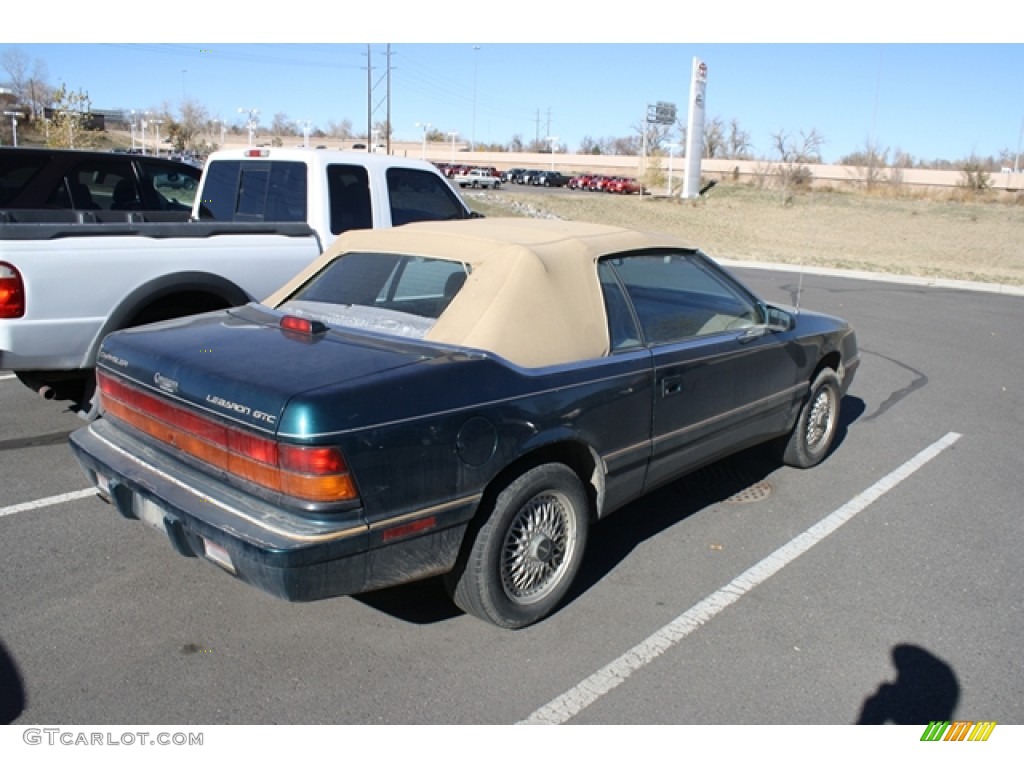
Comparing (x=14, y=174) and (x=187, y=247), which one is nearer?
(x=187, y=247)

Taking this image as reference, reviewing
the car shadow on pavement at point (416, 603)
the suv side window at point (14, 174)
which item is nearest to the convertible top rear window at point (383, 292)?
the car shadow on pavement at point (416, 603)

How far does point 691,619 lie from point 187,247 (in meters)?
4.04

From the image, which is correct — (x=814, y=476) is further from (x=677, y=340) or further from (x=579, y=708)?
(x=579, y=708)

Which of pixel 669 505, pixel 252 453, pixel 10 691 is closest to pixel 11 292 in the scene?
pixel 10 691

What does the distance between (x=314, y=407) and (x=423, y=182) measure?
534 centimetres

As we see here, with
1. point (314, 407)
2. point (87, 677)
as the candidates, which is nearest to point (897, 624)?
point (314, 407)

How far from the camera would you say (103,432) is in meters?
4.00

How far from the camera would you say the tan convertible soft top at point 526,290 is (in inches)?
150

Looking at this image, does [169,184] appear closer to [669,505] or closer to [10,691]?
[669,505]

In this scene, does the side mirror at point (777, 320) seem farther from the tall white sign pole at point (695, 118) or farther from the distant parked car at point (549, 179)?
the distant parked car at point (549, 179)

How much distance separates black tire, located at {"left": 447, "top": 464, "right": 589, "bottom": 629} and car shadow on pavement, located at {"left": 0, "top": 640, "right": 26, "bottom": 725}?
1.60 m

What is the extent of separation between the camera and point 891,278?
2022 centimetres

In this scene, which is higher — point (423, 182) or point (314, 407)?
point (423, 182)

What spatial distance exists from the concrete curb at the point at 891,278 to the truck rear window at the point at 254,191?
12.3m
